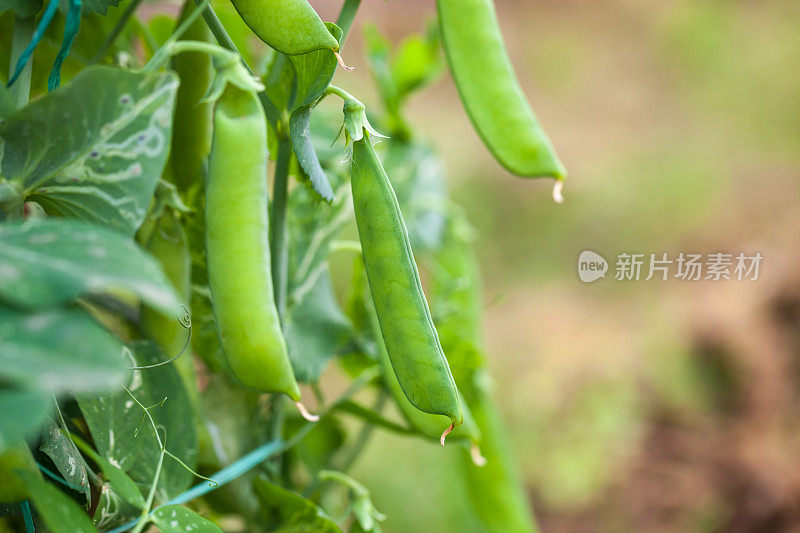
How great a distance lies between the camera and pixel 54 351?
A: 20 centimetres

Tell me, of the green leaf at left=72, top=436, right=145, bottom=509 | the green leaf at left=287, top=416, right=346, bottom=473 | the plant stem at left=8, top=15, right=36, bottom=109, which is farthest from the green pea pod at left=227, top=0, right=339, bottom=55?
the green leaf at left=287, top=416, right=346, bottom=473

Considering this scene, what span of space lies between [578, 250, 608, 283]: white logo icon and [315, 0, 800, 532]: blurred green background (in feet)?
0.35

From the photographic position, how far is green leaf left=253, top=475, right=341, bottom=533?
0.45 meters

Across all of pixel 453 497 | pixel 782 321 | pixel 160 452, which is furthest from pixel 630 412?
pixel 160 452

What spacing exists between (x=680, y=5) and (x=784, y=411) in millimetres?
2251

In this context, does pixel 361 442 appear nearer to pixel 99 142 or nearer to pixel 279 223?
pixel 279 223

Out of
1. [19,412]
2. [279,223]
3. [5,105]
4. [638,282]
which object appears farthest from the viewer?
[638,282]

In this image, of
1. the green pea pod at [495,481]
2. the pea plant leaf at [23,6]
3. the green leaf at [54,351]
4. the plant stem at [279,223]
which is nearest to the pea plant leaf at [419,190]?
the green pea pod at [495,481]

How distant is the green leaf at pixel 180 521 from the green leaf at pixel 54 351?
0.51 ft

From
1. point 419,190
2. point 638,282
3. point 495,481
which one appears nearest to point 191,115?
point 419,190

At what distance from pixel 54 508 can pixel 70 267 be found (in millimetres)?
128

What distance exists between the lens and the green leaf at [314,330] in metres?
0.48

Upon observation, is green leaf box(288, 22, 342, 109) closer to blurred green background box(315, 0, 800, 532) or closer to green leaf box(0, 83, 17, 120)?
green leaf box(0, 83, 17, 120)

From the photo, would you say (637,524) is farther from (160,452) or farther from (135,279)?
(135,279)
